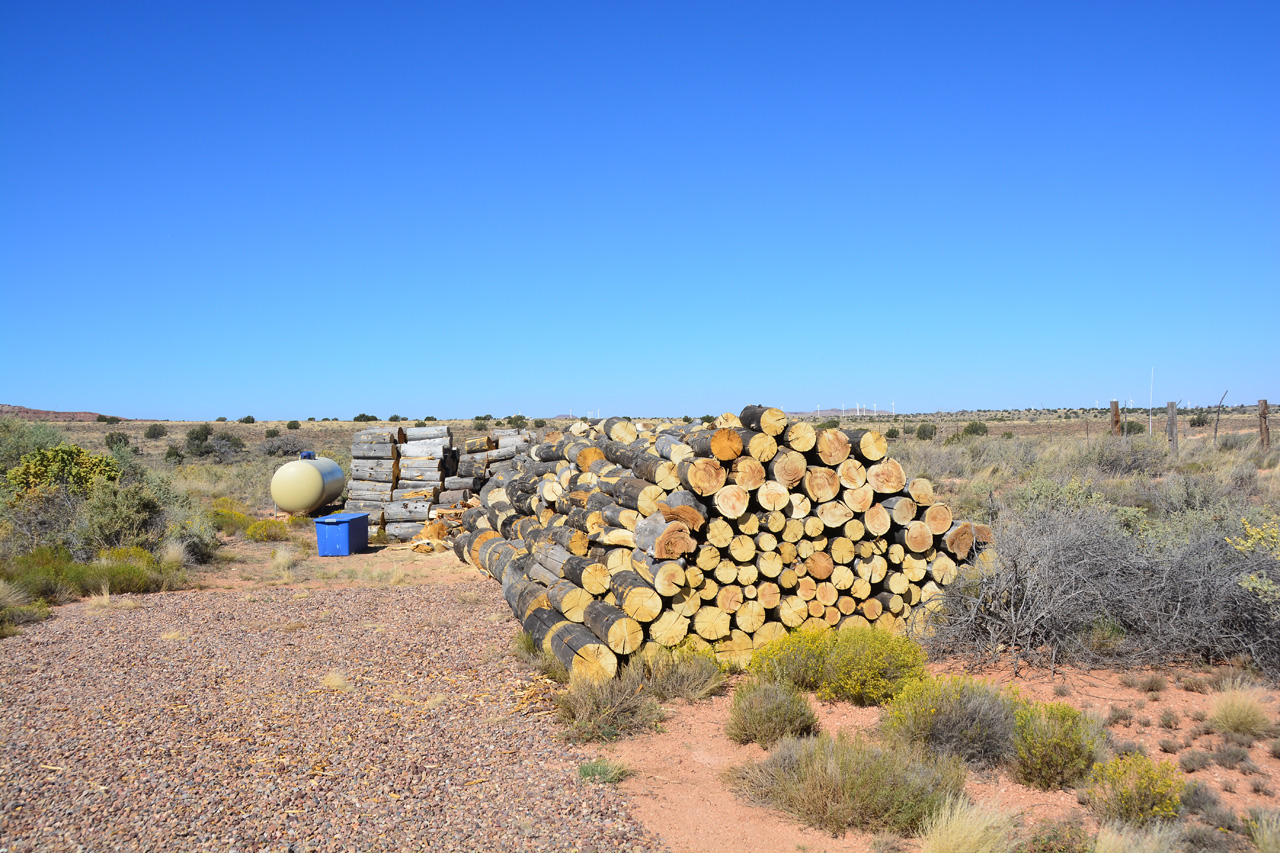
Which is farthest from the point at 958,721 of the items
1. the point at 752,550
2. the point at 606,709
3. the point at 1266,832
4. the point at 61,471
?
the point at 61,471

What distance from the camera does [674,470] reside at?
25.0 ft

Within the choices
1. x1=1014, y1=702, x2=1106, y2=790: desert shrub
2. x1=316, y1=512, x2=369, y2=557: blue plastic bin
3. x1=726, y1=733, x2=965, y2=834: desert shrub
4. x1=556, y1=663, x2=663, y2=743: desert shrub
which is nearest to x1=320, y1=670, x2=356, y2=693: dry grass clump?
x1=556, y1=663, x2=663, y2=743: desert shrub

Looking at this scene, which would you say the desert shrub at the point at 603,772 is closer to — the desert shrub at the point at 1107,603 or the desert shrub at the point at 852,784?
the desert shrub at the point at 852,784

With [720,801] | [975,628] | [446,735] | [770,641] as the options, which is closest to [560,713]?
[446,735]

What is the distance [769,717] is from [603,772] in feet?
4.45

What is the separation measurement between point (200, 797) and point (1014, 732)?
522cm

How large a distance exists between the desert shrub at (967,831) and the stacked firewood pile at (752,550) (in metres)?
3.14

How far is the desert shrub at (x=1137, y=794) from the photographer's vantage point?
13.4 feet

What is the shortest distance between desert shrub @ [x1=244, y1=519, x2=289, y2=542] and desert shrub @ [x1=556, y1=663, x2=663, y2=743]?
40.3ft

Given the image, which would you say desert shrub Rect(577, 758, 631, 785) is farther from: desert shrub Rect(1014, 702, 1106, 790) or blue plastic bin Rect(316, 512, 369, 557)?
blue plastic bin Rect(316, 512, 369, 557)

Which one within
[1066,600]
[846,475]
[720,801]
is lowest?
[720,801]

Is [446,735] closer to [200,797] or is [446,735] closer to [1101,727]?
[200,797]

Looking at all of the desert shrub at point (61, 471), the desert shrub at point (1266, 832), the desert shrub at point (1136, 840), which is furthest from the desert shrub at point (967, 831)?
the desert shrub at point (61, 471)

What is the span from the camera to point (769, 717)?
5.62 m
